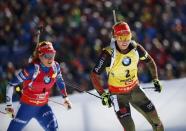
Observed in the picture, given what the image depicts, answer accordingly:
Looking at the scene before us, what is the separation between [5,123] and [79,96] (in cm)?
137

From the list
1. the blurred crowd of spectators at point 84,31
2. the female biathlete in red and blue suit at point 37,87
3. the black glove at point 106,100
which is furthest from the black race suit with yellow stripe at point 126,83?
the blurred crowd of spectators at point 84,31

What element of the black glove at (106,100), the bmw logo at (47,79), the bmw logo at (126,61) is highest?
the bmw logo at (126,61)

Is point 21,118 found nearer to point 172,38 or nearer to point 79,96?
point 79,96

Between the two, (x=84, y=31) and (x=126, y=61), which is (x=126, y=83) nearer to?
(x=126, y=61)

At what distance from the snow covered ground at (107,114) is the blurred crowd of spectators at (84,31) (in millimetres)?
2285

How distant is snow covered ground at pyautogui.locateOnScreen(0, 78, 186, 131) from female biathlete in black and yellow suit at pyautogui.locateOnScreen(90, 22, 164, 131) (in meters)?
1.75

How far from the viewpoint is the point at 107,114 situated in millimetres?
10227

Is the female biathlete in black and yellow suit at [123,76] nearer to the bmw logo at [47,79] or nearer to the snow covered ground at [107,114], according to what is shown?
the bmw logo at [47,79]

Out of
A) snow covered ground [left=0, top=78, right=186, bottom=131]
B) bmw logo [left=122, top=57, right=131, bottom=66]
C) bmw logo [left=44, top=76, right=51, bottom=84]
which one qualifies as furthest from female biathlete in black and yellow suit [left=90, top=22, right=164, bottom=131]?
snow covered ground [left=0, top=78, right=186, bottom=131]

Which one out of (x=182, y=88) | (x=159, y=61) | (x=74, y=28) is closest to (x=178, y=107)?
(x=182, y=88)

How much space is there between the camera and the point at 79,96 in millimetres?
10430

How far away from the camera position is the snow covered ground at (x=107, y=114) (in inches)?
399

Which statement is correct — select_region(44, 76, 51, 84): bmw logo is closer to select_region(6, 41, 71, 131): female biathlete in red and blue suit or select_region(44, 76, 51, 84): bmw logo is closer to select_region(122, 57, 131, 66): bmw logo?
select_region(6, 41, 71, 131): female biathlete in red and blue suit

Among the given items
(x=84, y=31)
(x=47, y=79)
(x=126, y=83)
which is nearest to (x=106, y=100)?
(x=126, y=83)
